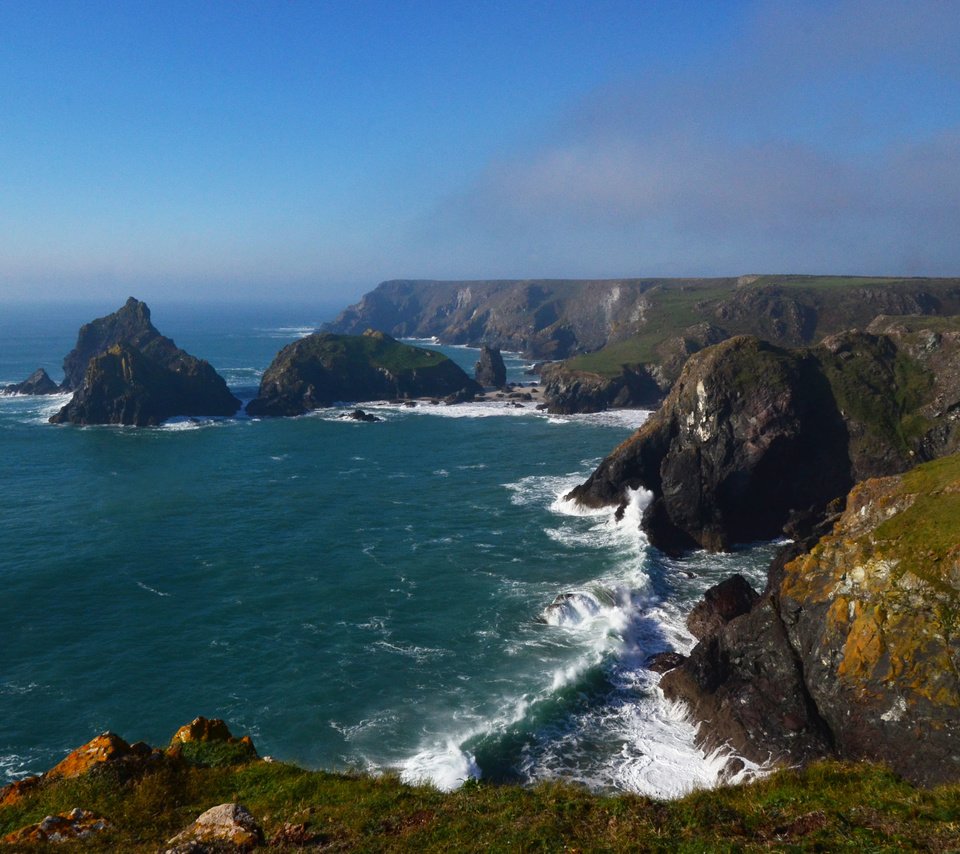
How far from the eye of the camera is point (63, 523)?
65.4 metres

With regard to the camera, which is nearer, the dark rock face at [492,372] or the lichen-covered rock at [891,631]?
the lichen-covered rock at [891,631]

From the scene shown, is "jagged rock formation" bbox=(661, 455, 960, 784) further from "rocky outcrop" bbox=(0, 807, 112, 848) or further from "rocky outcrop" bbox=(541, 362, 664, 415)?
"rocky outcrop" bbox=(541, 362, 664, 415)

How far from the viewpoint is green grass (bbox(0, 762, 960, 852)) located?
15.3 meters

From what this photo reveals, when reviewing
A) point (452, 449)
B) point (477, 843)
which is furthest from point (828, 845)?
point (452, 449)

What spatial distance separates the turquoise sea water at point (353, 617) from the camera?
33438 millimetres

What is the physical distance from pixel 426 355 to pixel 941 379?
10695 cm

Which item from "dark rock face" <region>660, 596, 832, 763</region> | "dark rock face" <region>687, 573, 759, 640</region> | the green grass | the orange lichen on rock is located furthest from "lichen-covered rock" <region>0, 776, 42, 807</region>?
"dark rock face" <region>687, 573, 759, 640</region>

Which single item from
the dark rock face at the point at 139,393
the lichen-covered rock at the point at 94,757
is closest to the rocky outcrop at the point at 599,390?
the dark rock face at the point at 139,393

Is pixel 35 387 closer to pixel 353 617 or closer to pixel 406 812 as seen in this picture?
pixel 353 617

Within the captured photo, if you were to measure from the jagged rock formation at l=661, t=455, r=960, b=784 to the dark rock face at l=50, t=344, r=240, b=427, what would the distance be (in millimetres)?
105995

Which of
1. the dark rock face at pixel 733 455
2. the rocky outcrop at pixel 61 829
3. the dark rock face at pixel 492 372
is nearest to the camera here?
the rocky outcrop at pixel 61 829

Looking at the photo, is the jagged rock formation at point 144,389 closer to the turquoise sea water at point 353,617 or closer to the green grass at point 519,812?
the turquoise sea water at point 353,617

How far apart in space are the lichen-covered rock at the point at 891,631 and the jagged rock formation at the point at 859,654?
0.14 ft

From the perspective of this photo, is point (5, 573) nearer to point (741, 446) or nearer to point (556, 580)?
point (556, 580)
